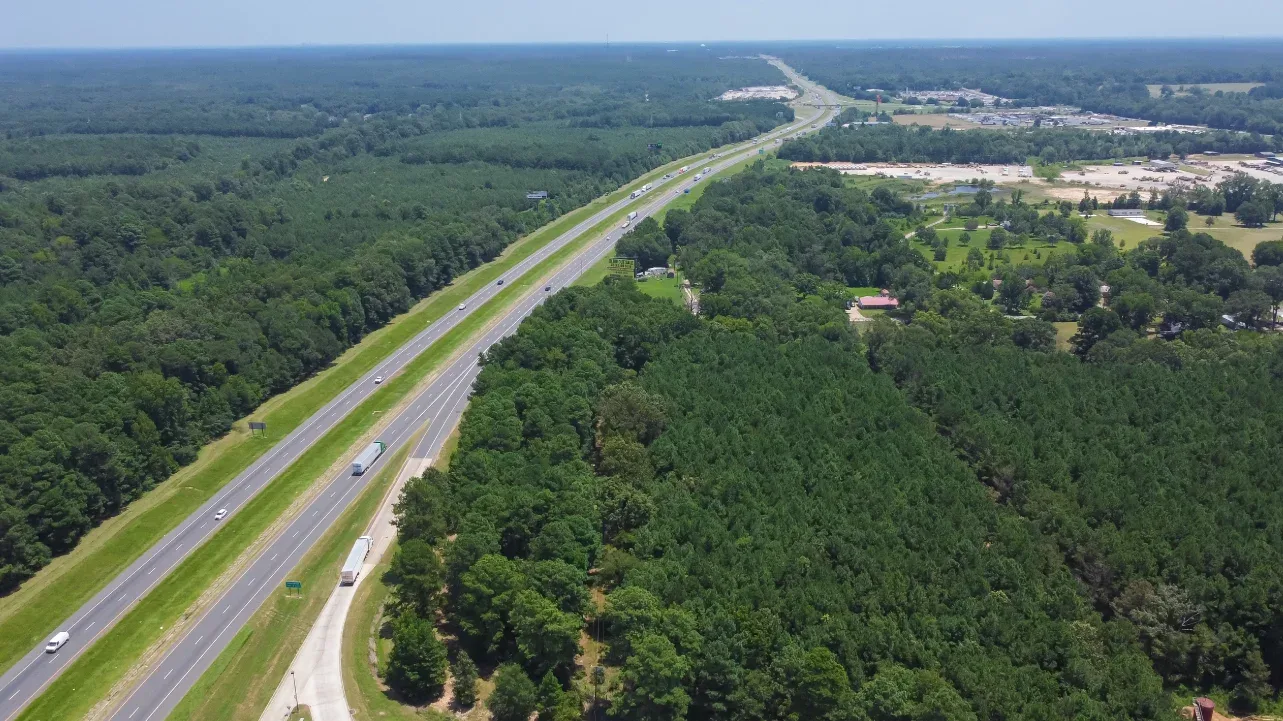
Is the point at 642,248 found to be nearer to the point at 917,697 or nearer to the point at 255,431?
the point at 255,431

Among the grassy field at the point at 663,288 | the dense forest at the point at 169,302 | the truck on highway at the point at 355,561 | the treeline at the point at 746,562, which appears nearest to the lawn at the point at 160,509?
the dense forest at the point at 169,302

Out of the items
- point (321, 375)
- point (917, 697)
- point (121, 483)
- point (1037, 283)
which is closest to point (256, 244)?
point (321, 375)

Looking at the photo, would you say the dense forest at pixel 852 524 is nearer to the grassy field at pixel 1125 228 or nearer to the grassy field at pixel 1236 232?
the grassy field at pixel 1125 228

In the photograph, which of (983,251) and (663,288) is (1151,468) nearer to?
(663,288)

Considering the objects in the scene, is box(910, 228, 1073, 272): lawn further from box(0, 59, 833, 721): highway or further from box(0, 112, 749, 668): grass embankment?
box(0, 112, 749, 668): grass embankment

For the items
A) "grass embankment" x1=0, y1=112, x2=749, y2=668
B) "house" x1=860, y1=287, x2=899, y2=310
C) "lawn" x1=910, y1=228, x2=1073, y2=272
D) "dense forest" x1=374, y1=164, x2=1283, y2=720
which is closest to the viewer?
"dense forest" x1=374, y1=164, x2=1283, y2=720

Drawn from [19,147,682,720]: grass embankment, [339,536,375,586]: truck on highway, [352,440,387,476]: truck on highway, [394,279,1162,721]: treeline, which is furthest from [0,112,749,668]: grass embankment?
[394,279,1162,721]: treeline
